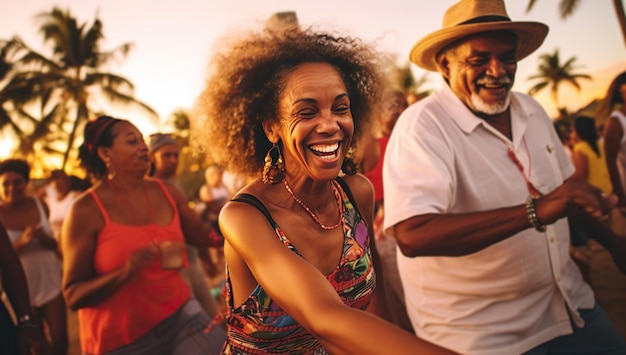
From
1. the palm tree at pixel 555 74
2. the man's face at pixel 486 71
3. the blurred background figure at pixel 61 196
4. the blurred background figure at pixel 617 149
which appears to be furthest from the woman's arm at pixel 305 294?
the palm tree at pixel 555 74

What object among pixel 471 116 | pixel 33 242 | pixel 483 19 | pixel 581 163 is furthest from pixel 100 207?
pixel 581 163

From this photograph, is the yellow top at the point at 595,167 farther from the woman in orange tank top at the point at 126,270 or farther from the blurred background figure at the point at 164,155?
the woman in orange tank top at the point at 126,270

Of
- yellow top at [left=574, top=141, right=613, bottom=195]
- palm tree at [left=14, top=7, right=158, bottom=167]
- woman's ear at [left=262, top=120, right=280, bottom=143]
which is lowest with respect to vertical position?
yellow top at [left=574, top=141, right=613, bottom=195]

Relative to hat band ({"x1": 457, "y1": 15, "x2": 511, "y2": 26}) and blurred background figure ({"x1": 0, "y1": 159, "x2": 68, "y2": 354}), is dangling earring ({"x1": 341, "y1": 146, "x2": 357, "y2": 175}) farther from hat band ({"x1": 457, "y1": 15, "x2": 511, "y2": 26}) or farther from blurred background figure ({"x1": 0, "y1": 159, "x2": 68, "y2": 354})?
blurred background figure ({"x1": 0, "y1": 159, "x2": 68, "y2": 354})

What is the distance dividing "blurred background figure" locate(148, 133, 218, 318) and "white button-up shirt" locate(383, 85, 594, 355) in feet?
10.9

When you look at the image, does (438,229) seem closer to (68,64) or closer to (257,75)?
(257,75)

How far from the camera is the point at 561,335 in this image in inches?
98.3

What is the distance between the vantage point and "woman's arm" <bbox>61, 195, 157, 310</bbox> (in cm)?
303

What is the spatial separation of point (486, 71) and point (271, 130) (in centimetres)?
129

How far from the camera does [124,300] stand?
10.2 ft

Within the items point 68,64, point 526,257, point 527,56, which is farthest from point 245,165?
point 68,64

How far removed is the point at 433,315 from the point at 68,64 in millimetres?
32960

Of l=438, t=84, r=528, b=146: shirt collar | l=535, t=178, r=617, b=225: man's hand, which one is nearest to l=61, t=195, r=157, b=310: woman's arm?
l=438, t=84, r=528, b=146: shirt collar

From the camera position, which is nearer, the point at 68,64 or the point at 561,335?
the point at 561,335
